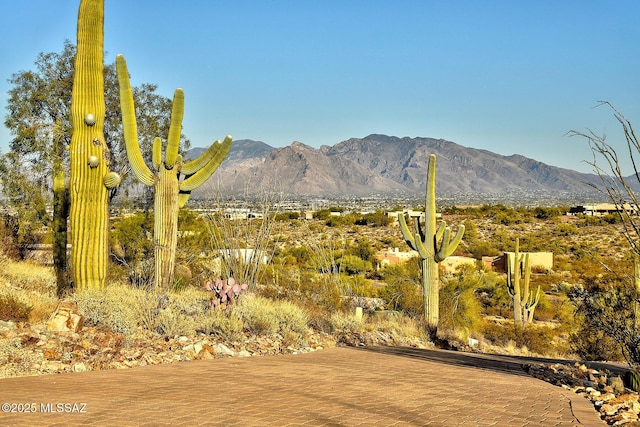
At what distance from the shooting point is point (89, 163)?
12430 mm

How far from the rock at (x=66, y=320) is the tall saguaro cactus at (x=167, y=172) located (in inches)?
129

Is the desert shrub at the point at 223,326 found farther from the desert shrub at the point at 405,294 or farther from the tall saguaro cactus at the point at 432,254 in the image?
the desert shrub at the point at 405,294

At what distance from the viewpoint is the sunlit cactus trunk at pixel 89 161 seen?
1223 centimetres

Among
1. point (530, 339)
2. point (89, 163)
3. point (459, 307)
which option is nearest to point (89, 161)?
point (89, 163)

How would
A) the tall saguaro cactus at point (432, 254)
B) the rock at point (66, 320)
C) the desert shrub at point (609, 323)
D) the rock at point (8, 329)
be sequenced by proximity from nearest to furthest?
1. the rock at point (8, 329)
2. the rock at point (66, 320)
3. the desert shrub at point (609, 323)
4. the tall saguaro cactus at point (432, 254)

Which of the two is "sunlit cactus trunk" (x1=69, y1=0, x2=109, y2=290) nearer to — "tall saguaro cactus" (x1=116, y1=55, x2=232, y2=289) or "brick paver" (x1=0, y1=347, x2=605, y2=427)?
"tall saguaro cactus" (x1=116, y1=55, x2=232, y2=289)

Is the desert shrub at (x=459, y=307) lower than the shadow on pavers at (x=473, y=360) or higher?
lower

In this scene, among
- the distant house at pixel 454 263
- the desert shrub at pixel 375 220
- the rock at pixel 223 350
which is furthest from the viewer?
the desert shrub at pixel 375 220

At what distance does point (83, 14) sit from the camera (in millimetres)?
13117

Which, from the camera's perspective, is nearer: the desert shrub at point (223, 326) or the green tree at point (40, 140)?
the desert shrub at point (223, 326)

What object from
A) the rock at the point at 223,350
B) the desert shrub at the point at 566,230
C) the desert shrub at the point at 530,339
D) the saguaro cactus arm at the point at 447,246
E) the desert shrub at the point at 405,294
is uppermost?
the saguaro cactus arm at the point at 447,246

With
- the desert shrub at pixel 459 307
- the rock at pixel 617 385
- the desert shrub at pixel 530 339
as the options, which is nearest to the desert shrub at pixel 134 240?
the desert shrub at pixel 459 307

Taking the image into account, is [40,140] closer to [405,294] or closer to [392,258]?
[405,294]

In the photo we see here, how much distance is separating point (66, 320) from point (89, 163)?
3.55m
